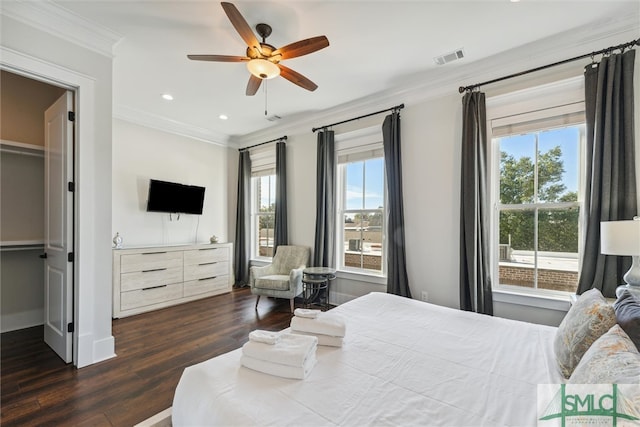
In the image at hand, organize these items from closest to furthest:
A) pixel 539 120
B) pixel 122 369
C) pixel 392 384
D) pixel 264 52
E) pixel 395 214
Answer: pixel 392 384 < pixel 264 52 < pixel 122 369 < pixel 539 120 < pixel 395 214

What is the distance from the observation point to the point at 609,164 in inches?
87.3

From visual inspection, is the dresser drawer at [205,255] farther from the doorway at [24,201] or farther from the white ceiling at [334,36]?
the white ceiling at [334,36]

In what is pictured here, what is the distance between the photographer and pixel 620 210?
218 centimetres

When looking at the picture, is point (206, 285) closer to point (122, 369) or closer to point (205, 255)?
point (205, 255)

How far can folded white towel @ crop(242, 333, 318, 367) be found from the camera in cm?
127

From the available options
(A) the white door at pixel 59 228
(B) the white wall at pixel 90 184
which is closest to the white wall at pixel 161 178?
(A) the white door at pixel 59 228

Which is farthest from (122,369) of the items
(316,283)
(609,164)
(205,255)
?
(609,164)

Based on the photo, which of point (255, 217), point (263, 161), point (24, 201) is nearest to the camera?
point (24, 201)

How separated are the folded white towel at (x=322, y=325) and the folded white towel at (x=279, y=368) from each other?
0.81ft

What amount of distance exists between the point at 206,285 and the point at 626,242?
15.9 feet

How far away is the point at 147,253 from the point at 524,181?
474cm

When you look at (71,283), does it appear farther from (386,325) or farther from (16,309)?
(386,325)

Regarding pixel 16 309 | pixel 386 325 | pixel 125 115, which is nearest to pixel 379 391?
pixel 386 325

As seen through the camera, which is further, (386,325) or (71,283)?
(71,283)
